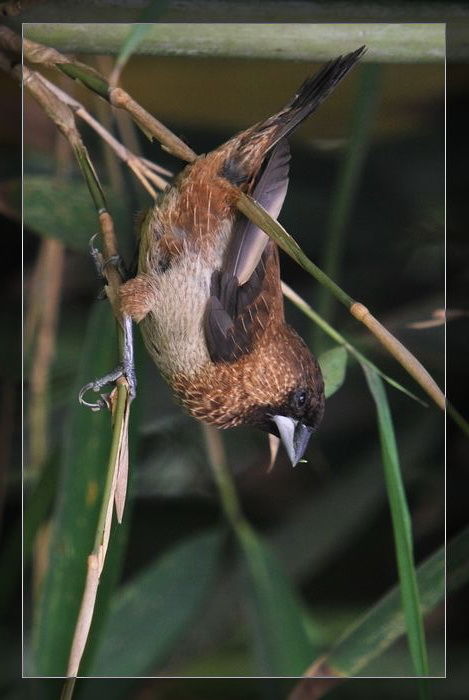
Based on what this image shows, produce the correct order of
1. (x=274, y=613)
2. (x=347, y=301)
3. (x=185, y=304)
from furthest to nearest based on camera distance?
(x=274, y=613) < (x=185, y=304) < (x=347, y=301)

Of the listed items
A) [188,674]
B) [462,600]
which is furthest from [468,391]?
[188,674]

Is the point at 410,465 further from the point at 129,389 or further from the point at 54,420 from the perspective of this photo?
the point at 54,420

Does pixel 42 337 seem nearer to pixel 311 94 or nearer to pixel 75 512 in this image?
pixel 75 512

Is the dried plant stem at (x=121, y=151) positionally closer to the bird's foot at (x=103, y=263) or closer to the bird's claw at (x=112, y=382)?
the bird's foot at (x=103, y=263)

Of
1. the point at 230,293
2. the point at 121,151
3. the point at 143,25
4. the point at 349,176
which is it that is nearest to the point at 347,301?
the point at 230,293

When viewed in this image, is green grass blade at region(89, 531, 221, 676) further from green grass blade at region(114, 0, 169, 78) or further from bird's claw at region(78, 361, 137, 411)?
green grass blade at region(114, 0, 169, 78)

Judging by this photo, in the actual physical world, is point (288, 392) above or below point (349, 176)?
below

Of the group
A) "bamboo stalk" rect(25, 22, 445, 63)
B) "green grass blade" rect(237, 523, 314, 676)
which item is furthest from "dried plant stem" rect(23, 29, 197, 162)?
"green grass blade" rect(237, 523, 314, 676)
